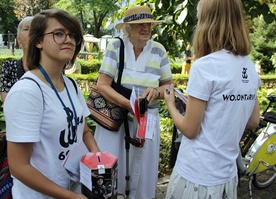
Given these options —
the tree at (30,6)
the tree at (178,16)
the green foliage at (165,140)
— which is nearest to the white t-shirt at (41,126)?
the tree at (178,16)

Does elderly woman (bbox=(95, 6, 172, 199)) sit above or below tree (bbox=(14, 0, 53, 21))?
below

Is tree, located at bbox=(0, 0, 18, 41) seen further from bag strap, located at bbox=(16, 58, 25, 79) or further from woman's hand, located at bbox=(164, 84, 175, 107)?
woman's hand, located at bbox=(164, 84, 175, 107)

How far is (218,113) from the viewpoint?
5.26 ft

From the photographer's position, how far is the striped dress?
8.53ft

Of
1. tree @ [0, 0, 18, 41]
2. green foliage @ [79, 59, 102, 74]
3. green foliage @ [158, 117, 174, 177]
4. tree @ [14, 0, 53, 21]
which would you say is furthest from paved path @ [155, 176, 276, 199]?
tree @ [0, 0, 18, 41]

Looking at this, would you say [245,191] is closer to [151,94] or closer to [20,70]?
[151,94]

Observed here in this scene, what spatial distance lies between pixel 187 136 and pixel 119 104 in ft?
3.24

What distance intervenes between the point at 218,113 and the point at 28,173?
95cm

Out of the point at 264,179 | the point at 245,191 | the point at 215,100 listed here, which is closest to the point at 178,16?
the point at 215,100

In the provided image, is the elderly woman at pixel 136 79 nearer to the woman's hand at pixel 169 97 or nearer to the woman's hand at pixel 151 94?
→ the woman's hand at pixel 151 94

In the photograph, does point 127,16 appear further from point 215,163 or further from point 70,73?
point 70,73

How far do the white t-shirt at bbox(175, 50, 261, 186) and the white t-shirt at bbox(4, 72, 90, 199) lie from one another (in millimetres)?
610

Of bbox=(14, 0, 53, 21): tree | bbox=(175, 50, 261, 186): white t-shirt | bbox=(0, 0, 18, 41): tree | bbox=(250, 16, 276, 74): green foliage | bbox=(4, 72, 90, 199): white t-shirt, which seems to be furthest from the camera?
bbox=(0, 0, 18, 41): tree

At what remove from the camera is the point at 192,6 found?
114 inches
